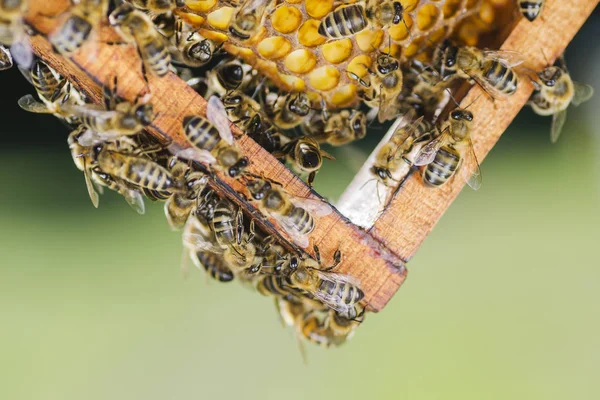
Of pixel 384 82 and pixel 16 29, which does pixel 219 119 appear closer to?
pixel 16 29

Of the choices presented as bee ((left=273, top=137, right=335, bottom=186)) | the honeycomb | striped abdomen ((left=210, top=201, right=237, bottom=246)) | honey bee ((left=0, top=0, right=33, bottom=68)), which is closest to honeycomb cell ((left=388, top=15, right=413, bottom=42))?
the honeycomb

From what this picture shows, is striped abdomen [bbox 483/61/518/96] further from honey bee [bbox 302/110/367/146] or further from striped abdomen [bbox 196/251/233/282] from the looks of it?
striped abdomen [bbox 196/251/233/282]

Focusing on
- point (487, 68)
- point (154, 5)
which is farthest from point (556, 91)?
point (154, 5)

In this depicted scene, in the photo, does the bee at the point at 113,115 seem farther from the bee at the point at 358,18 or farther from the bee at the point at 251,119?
the bee at the point at 358,18

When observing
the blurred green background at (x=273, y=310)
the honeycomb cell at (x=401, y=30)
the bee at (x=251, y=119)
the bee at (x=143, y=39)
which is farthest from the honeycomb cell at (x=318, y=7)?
the blurred green background at (x=273, y=310)

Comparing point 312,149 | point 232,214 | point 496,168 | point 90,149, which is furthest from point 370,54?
point 496,168

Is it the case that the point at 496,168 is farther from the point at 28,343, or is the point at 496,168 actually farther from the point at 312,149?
the point at 28,343
